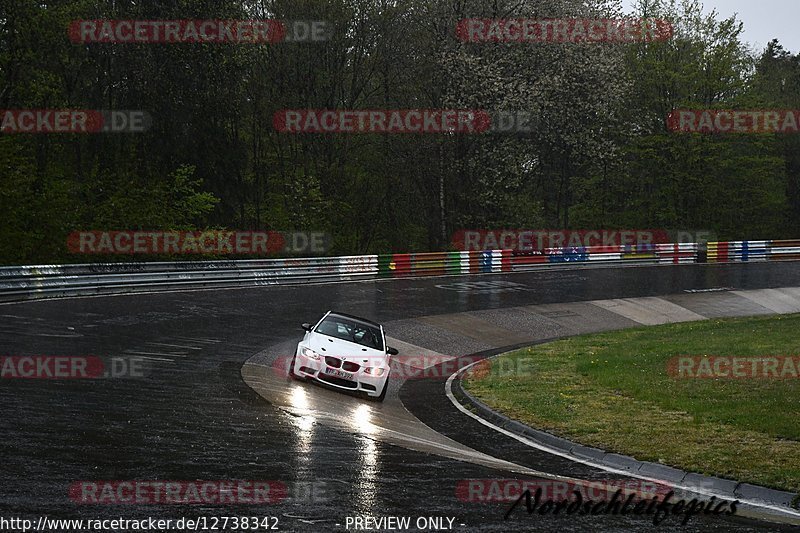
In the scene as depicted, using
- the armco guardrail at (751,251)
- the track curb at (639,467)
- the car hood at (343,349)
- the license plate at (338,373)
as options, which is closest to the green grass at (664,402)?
the track curb at (639,467)

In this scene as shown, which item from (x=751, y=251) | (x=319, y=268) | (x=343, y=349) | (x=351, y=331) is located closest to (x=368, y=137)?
(x=319, y=268)

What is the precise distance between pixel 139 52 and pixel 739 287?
2949cm

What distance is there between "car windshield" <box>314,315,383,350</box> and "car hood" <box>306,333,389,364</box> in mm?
260

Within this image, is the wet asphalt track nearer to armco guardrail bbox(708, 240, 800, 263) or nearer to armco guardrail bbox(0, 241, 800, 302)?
armco guardrail bbox(0, 241, 800, 302)

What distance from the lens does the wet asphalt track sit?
7.98m

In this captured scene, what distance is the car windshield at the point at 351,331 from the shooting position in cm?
1802

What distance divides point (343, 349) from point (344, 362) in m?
0.39

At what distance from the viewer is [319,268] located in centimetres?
3547

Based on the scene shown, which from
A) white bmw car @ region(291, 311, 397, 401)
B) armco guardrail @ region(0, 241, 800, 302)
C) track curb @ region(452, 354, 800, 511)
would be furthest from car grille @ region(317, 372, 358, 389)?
armco guardrail @ region(0, 241, 800, 302)

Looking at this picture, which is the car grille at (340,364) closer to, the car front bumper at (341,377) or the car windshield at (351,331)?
the car front bumper at (341,377)

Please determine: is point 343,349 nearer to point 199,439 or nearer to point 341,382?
point 341,382

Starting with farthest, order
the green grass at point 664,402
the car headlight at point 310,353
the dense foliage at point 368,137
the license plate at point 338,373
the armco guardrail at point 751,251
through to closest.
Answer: the armco guardrail at point 751,251 → the dense foliage at point 368,137 → the car headlight at point 310,353 → the license plate at point 338,373 → the green grass at point 664,402

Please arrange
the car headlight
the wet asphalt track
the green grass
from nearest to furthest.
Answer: the wet asphalt track, the green grass, the car headlight

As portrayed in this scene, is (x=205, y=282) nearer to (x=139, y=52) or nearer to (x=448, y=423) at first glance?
(x=139, y=52)
